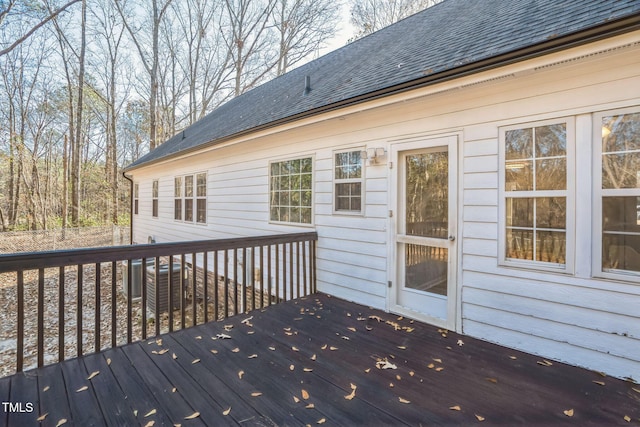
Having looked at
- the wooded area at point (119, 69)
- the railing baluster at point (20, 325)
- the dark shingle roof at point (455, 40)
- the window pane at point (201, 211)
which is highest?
the wooded area at point (119, 69)

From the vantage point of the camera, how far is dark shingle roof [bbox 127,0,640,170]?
7.66 feet

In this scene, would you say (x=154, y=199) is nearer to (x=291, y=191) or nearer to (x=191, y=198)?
(x=191, y=198)

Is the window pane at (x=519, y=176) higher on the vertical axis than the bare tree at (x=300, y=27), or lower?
lower

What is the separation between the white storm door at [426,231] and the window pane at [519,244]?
1.62 ft

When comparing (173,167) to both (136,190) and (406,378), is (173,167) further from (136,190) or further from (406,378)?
(406,378)

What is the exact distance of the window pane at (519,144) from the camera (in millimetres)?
2816

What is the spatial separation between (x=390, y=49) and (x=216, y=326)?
4744 millimetres

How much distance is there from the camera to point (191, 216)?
26.7 ft

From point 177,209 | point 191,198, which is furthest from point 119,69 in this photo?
point 191,198

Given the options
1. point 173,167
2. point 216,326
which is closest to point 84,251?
point 216,326

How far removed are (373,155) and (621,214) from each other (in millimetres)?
2357

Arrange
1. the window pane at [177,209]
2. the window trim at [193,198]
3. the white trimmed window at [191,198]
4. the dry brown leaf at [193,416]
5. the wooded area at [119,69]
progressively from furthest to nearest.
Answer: the wooded area at [119,69] < the window pane at [177,209] < the white trimmed window at [191,198] < the window trim at [193,198] < the dry brown leaf at [193,416]

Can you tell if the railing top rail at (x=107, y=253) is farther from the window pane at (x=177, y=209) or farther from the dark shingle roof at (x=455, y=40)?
the window pane at (x=177, y=209)

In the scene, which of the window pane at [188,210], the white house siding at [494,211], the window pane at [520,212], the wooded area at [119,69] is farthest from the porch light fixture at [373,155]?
the wooded area at [119,69]
